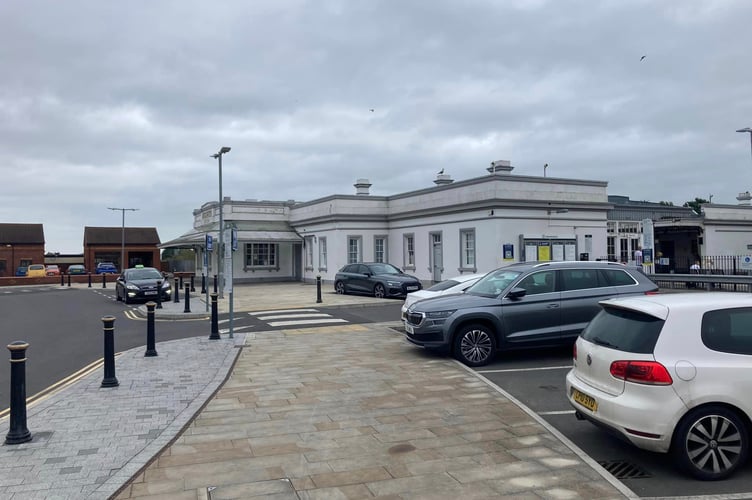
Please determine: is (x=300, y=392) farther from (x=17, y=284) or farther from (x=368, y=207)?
(x=17, y=284)

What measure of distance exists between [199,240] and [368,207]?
11.5m

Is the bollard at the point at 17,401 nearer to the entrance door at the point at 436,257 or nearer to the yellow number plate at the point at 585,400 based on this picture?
the yellow number plate at the point at 585,400

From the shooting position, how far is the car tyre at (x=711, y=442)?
15.3ft

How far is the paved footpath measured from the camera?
4574 millimetres

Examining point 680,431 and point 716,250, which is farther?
point 716,250

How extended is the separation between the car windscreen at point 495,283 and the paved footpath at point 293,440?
153 centimetres

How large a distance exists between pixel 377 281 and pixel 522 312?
1418 centimetres

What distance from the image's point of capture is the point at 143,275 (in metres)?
24.9

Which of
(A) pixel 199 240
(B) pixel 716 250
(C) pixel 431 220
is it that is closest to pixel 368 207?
(C) pixel 431 220

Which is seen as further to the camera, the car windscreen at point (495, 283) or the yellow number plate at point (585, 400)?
the car windscreen at point (495, 283)

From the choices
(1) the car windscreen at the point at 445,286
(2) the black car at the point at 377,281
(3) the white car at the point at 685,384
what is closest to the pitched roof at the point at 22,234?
(2) the black car at the point at 377,281

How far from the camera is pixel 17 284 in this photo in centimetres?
4391

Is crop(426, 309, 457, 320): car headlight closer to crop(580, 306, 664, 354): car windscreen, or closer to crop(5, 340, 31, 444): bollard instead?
crop(580, 306, 664, 354): car windscreen

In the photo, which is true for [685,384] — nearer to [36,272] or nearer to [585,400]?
[585,400]
